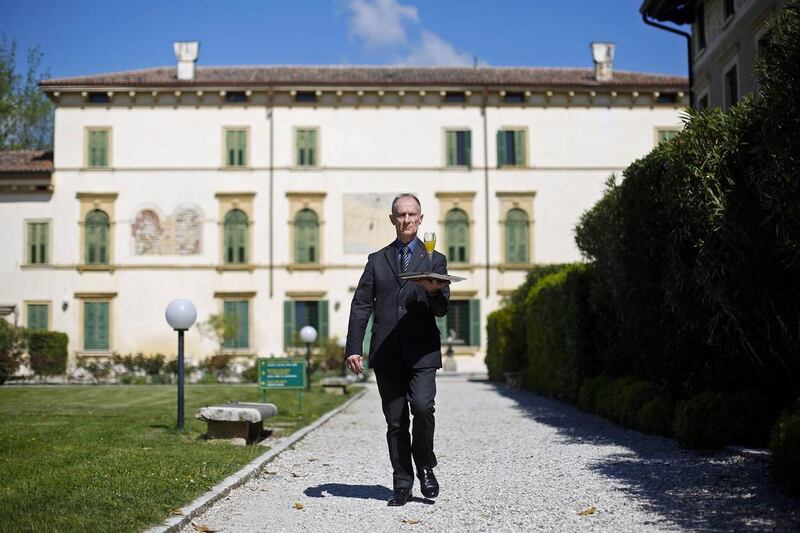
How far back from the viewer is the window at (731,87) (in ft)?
59.0

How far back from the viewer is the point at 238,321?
35.2 m

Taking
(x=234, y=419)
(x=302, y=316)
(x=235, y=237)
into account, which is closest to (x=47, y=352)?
(x=235, y=237)

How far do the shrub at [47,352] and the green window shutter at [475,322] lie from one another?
46.7 feet

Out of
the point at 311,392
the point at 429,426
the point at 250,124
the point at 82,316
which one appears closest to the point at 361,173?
the point at 250,124

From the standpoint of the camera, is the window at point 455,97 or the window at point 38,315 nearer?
the window at point 38,315

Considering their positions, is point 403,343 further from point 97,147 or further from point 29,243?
point 29,243

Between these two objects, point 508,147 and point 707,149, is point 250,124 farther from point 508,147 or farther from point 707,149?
point 707,149

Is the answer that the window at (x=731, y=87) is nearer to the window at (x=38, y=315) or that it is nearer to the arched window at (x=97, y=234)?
the arched window at (x=97, y=234)

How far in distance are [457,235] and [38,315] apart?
51.4 feet

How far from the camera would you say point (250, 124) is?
3625cm

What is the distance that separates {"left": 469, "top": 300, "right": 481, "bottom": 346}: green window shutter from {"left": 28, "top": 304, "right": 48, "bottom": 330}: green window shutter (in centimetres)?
1558

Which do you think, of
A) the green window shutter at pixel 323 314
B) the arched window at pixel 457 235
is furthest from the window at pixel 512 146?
the green window shutter at pixel 323 314

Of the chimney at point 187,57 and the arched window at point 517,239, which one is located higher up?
the chimney at point 187,57

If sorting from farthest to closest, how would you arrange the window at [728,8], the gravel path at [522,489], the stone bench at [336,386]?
the stone bench at [336,386] < the window at [728,8] < the gravel path at [522,489]
